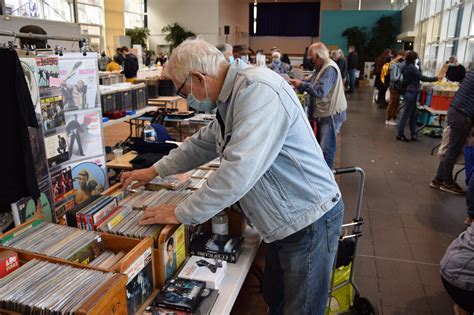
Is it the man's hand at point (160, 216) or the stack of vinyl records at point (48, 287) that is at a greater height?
the man's hand at point (160, 216)

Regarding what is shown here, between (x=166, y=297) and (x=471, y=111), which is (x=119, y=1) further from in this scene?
(x=166, y=297)

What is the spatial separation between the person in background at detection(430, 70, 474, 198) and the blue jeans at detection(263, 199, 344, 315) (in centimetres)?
332

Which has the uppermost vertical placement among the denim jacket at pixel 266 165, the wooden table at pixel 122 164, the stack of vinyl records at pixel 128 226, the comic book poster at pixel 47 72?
the comic book poster at pixel 47 72

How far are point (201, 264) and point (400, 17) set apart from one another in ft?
63.9

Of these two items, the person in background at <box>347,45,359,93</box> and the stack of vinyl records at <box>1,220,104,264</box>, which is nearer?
the stack of vinyl records at <box>1,220,104,264</box>

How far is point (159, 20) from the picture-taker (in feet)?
73.7

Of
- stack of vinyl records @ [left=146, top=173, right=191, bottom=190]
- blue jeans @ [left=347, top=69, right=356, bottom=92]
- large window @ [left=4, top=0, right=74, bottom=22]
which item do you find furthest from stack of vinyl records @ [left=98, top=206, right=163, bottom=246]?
blue jeans @ [left=347, top=69, right=356, bottom=92]

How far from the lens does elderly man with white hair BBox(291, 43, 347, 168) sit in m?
4.16

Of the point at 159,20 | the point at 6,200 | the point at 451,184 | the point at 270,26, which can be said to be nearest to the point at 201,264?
the point at 6,200

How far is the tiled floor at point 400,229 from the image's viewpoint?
2635 mm

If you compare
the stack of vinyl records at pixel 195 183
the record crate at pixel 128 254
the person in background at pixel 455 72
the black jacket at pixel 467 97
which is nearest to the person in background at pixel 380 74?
the person in background at pixel 455 72

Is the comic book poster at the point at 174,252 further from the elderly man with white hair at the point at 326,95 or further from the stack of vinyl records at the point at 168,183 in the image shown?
the elderly man with white hair at the point at 326,95

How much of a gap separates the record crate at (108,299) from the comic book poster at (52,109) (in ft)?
4.43

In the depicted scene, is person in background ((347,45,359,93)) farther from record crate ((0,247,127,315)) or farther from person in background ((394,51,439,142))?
record crate ((0,247,127,315))
